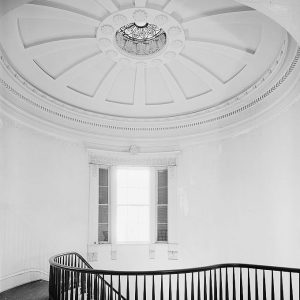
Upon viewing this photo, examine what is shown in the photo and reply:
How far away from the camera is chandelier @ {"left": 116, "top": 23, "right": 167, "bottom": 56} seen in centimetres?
689

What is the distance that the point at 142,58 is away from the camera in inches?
292

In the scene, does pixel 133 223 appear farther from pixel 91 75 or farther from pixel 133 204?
pixel 91 75

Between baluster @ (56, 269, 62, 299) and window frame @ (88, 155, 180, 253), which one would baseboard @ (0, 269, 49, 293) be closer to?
baluster @ (56, 269, 62, 299)

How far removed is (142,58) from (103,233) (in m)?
4.80

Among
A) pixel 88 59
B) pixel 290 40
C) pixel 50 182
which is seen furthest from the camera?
pixel 50 182

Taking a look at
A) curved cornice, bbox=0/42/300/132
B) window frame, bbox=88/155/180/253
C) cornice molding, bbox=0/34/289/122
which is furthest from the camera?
window frame, bbox=88/155/180/253

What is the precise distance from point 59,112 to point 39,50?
227cm

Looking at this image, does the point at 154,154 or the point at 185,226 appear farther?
the point at 154,154

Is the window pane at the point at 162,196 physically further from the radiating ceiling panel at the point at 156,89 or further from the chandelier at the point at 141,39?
the chandelier at the point at 141,39

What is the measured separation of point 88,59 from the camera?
7.39 meters

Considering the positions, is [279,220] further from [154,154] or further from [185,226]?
[154,154]

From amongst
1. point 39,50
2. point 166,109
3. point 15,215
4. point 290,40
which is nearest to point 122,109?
point 166,109

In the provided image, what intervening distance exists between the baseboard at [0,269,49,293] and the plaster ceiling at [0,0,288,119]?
12.7ft

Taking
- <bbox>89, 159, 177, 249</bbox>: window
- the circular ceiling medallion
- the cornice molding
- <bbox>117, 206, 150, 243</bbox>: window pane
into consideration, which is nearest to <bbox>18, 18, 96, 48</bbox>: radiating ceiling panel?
the circular ceiling medallion
